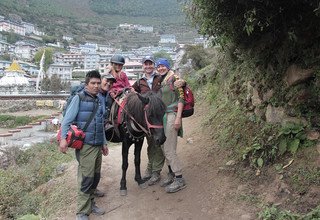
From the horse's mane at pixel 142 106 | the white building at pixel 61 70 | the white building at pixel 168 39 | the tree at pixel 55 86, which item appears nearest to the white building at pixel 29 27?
the white building at pixel 168 39

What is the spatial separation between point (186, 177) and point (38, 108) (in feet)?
118

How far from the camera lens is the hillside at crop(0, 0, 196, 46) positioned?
138 m

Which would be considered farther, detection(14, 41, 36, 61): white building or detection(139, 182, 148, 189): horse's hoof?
detection(14, 41, 36, 61): white building

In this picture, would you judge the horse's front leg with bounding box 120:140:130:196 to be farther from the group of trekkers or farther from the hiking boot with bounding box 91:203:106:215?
the hiking boot with bounding box 91:203:106:215

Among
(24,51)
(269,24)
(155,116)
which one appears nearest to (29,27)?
(24,51)

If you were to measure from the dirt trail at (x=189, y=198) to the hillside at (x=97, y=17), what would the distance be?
119 meters

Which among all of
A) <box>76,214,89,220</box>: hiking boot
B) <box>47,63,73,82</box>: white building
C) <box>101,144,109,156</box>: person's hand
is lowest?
<box>76,214,89,220</box>: hiking boot

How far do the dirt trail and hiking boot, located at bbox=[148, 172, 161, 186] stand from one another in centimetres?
8

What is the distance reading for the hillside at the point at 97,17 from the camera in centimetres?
13775

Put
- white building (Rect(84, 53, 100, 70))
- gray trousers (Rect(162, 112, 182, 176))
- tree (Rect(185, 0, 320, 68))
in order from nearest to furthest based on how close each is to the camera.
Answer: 1. tree (Rect(185, 0, 320, 68))
2. gray trousers (Rect(162, 112, 182, 176))
3. white building (Rect(84, 53, 100, 70))

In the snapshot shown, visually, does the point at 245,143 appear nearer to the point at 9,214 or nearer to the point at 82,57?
the point at 9,214

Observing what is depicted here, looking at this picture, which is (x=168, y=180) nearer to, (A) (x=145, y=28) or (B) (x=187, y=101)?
(B) (x=187, y=101)

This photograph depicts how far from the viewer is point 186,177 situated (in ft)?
17.6

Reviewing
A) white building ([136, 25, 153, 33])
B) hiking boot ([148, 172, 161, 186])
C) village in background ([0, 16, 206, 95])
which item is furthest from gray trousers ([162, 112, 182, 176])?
white building ([136, 25, 153, 33])
